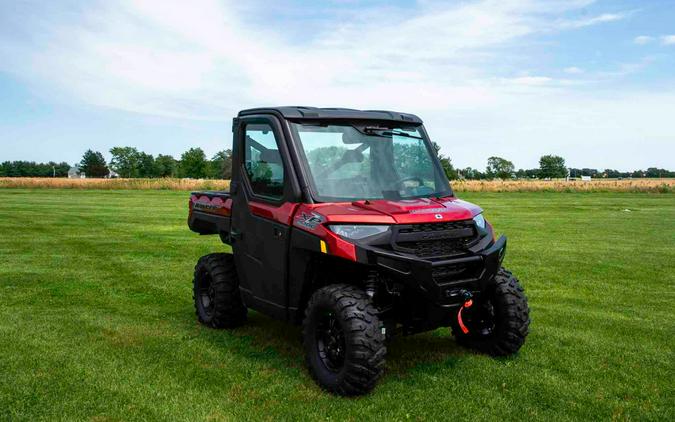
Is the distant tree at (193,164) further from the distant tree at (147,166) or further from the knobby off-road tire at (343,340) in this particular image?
the knobby off-road tire at (343,340)

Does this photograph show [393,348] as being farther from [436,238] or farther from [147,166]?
[147,166]

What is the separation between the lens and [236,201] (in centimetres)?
671

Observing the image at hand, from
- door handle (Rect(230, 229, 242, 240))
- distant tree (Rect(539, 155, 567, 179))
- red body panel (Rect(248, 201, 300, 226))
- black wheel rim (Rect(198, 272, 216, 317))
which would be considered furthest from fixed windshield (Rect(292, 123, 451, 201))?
distant tree (Rect(539, 155, 567, 179))

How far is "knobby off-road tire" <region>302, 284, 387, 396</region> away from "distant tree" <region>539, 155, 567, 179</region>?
6858 inches

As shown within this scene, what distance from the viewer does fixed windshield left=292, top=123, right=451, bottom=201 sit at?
5859 mm

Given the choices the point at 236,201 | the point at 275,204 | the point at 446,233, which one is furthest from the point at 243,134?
the point at 446,233

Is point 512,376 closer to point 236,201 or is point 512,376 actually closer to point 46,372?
point 236,201

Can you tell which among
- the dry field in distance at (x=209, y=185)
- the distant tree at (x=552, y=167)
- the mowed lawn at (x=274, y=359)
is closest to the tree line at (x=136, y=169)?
the distant tree at (x=552, y=167)

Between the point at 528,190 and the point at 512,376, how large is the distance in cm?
4724

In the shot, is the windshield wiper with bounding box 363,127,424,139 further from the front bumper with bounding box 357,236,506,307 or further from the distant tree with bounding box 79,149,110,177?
the distant tree with bounding box 79,149,110,177

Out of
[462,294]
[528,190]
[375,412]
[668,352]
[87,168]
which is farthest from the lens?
[87,168]

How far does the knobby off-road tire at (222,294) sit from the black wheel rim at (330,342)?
1.75 meters

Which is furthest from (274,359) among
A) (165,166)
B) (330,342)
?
(165,166)

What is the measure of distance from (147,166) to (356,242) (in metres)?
163
